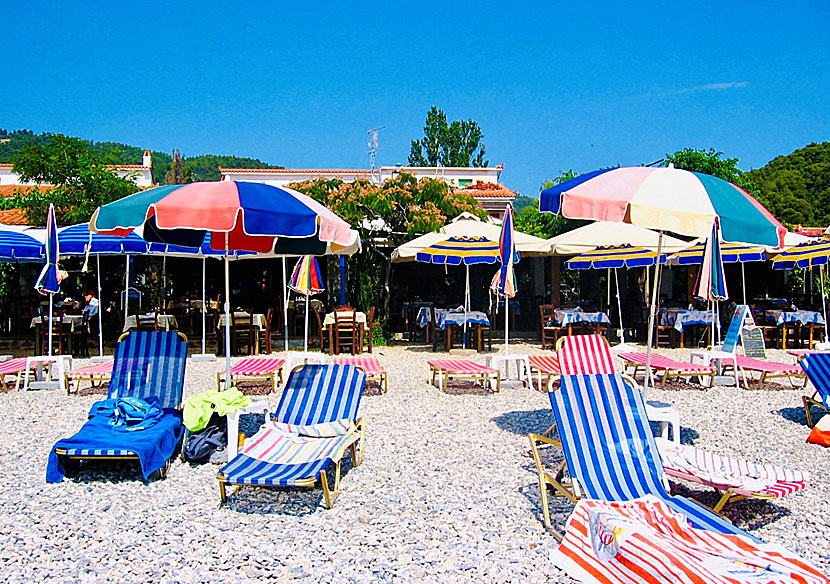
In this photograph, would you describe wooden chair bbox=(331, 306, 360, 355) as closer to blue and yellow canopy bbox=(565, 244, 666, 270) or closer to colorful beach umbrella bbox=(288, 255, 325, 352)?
colorful beach umbrella bbox=(288, 255, 325, 352)

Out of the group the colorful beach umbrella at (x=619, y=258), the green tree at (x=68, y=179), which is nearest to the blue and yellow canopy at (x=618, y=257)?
the colorful beach umbrella at (x=619, y=258)

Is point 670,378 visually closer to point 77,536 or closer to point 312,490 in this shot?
point 312,490

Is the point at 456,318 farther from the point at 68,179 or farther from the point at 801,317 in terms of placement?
the point at 68,179

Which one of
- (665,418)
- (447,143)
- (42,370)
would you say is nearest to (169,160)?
(447,143)

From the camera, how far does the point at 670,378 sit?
9.89 metres

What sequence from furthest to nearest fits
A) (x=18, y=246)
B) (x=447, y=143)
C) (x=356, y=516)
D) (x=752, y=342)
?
(x=447, y=143) < (x=18, y=246) < (x=752, y=342) < (x=356, y=516)

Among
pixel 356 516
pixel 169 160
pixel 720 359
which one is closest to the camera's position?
pixel 356 516

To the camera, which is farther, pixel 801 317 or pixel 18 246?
pixel 801 317

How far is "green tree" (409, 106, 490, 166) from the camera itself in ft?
214

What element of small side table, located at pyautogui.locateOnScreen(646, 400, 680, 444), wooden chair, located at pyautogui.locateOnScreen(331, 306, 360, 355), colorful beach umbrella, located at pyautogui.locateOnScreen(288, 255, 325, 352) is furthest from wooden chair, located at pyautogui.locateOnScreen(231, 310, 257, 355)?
small side table, located at pyautogui.locateOnScreen(646, 400, 680, 444)

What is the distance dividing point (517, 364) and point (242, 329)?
5.51 m

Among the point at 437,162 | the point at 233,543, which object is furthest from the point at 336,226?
the point at 437,162

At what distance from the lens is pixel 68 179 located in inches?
648

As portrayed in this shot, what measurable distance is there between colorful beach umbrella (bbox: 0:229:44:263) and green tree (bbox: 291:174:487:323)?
17.9 feet
